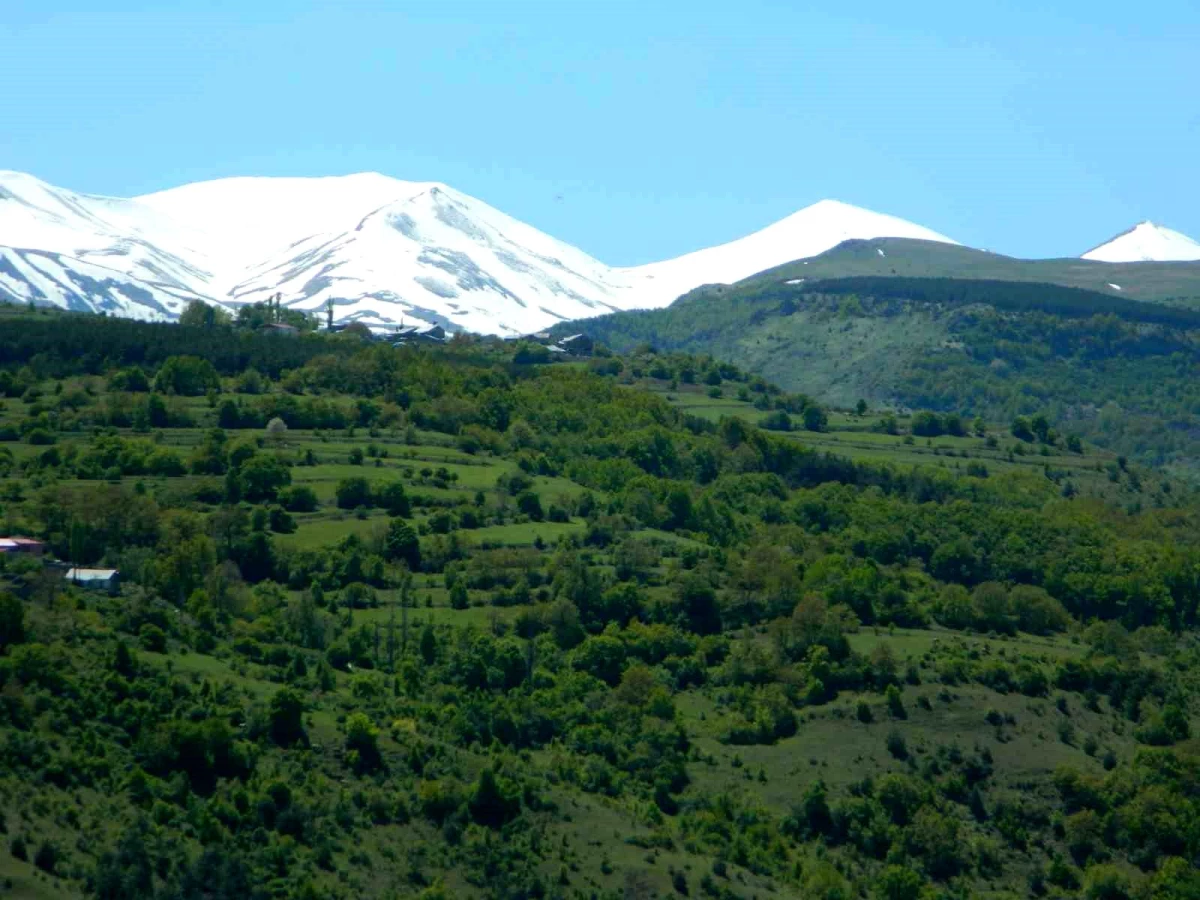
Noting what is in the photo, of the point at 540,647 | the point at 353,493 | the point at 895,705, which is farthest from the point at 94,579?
the point at 895,705

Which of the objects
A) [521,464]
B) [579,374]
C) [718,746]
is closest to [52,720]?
[718,746]

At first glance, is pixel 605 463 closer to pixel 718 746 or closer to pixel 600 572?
pixel 600 572

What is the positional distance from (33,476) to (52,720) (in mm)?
41521

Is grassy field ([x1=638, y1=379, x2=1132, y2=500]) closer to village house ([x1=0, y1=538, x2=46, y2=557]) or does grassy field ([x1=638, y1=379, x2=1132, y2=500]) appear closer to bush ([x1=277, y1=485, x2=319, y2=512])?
bush ([x1=277, y1=485, x2=319, y2=512])

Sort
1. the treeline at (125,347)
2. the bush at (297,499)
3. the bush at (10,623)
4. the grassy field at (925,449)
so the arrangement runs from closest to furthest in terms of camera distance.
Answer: the bush at (10,623), the bush at (297,499), the treeline at (125,347), the grassy field at (925,449)

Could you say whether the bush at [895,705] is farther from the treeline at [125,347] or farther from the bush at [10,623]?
the treeline at [125,347]

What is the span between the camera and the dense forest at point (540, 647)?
61.8 m

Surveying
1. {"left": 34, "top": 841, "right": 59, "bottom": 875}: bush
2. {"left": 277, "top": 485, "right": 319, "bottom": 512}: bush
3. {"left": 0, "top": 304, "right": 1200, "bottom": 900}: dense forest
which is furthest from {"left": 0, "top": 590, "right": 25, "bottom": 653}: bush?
{"left": 277, "top": 485, "right": 319, "bottom": 512}: bush

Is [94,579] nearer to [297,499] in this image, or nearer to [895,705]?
[297,499]

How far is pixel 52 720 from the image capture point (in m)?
60.5

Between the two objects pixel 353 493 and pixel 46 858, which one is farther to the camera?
pixel 353 493

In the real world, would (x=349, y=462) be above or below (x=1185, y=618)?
above

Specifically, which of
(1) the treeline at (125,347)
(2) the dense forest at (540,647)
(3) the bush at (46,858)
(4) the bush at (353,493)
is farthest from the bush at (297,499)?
(3) the bush at (46,858)

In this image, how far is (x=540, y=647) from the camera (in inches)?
3415
